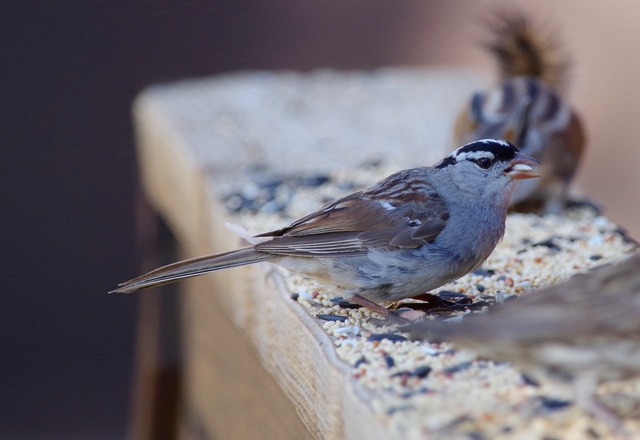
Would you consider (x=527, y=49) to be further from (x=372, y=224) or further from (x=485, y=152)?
(x=372, y=224)

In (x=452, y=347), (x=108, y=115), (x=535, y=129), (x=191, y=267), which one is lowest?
(x=452, y=347)

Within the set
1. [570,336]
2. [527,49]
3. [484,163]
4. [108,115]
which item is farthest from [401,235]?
[108,115]

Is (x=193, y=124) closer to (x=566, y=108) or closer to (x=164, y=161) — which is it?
(x=164, y=161)

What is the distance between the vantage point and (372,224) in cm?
215

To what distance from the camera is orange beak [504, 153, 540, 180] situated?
221 cm

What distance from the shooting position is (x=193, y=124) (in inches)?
144

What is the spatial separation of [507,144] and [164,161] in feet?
5.32

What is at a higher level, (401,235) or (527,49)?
(527,49)

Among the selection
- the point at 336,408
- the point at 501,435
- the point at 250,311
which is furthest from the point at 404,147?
the point at 501,435

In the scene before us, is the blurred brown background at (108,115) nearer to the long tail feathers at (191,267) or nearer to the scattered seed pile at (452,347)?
the scattered seed pile at (452,347)

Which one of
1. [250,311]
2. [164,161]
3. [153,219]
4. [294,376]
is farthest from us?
[153,219]

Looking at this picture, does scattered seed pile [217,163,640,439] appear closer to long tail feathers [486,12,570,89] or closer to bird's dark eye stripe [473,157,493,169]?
bird's dark eye stripe [473,157,493,169]

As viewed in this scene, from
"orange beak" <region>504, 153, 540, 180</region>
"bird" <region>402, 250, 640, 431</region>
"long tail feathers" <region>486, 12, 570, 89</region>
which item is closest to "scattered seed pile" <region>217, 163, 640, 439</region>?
"bird" <region>402, 250, 640, 431</region>

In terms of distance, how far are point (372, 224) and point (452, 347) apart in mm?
417
